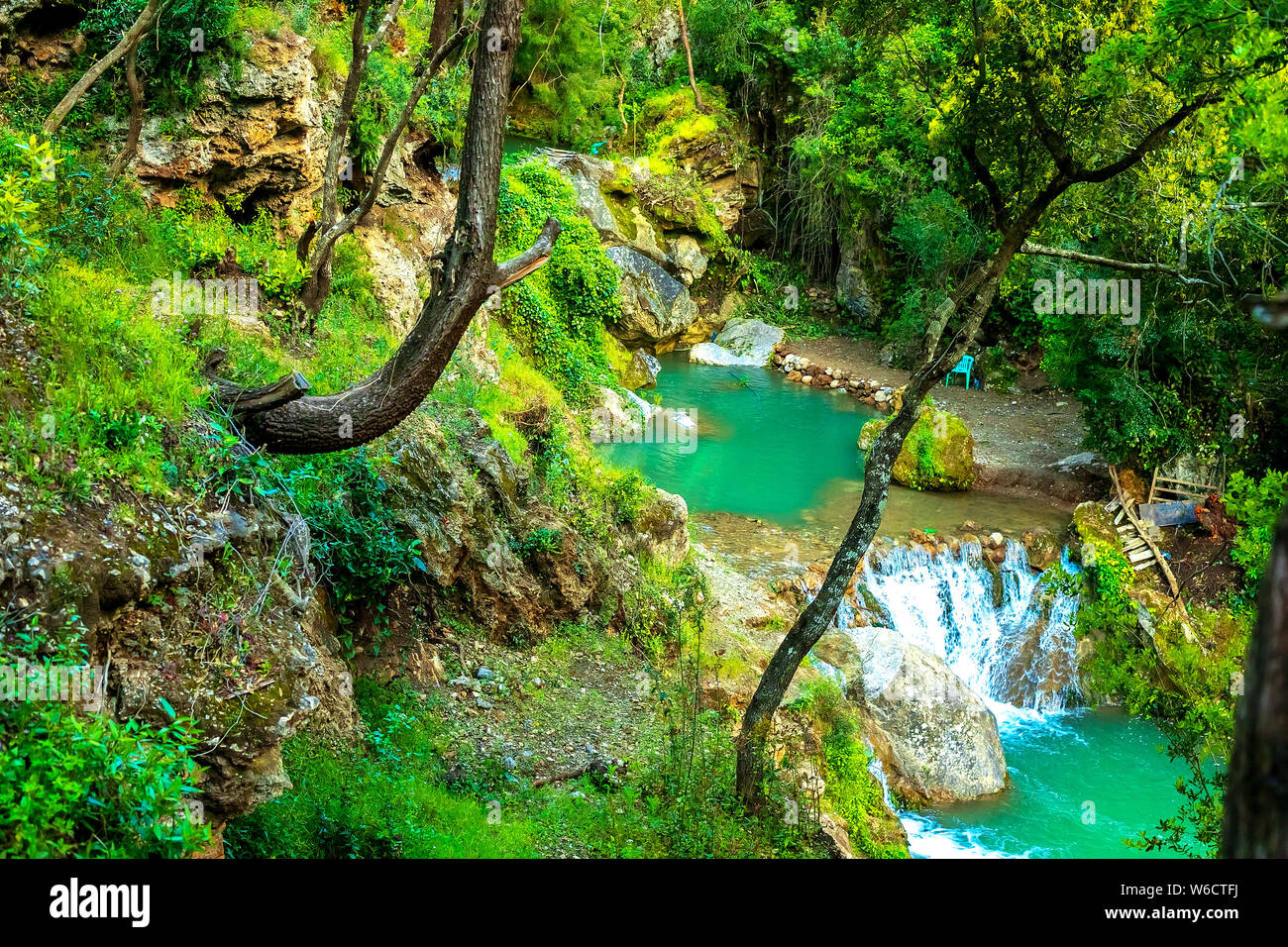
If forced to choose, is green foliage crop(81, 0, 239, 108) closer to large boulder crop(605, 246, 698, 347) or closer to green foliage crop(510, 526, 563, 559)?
green foliage crop(510, 526, 563, 559)

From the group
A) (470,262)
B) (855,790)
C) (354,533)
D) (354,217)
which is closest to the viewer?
(470,262)

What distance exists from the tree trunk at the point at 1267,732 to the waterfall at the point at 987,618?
11.1m

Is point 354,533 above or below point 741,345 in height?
below

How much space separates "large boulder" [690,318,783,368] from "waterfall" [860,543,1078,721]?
10.7 metres

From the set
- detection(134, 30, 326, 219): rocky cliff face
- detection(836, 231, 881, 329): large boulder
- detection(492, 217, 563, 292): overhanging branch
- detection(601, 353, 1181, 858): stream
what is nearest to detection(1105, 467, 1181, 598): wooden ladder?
detection(601, 353, 1181, 858): stream

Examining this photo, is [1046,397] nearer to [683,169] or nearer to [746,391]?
[746,391]

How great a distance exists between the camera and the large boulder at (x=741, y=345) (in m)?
23.8

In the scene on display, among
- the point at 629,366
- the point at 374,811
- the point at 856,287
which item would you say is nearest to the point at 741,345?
the point at 856,287

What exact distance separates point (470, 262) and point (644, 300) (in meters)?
16.9

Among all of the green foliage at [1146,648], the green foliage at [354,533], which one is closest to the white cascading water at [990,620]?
the green foliage at [1146,648]

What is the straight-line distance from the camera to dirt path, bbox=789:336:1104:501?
16859 mm

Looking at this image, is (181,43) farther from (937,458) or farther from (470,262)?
(937,458)

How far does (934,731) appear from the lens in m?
10.4
